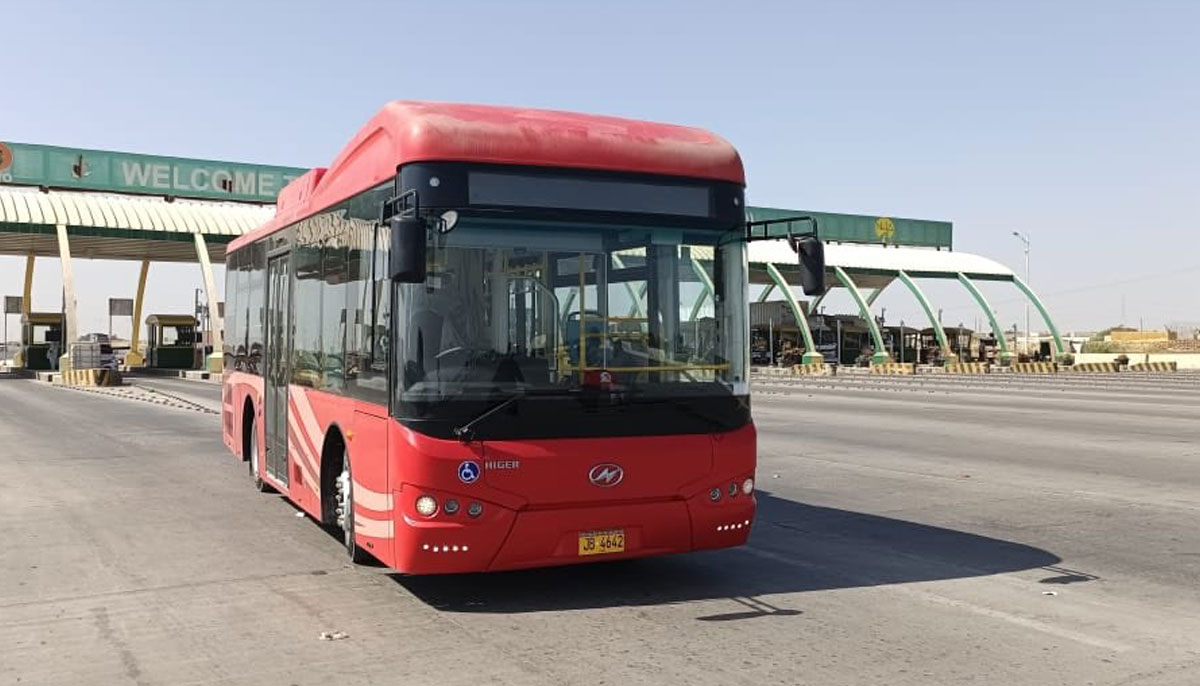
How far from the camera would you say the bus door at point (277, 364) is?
34.5ft

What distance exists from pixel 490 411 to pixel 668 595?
1792 millimetres

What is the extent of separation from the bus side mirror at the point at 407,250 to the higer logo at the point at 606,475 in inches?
64.1

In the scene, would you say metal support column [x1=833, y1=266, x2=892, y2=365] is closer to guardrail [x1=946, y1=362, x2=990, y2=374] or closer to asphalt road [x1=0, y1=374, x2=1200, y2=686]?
guardrail [x1=946, y1=362, x2=990, y2=374]

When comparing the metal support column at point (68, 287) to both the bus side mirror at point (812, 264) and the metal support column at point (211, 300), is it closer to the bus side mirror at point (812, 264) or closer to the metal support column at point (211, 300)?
the metal support column at point (211, 300)

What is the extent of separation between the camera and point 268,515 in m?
11.1

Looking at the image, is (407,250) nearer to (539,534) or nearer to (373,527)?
(539,534)

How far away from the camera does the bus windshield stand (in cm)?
699

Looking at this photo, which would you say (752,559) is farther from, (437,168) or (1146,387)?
(1146,387)

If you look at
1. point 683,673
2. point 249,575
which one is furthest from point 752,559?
point 249,575

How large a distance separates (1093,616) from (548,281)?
3.95m

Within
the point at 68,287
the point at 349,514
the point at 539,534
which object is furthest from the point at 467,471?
the point at 68,287

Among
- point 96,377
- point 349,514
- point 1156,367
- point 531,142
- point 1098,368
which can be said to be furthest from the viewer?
point 1156,367

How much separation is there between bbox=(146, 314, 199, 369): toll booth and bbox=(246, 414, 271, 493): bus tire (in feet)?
189

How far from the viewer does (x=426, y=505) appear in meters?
6.89
